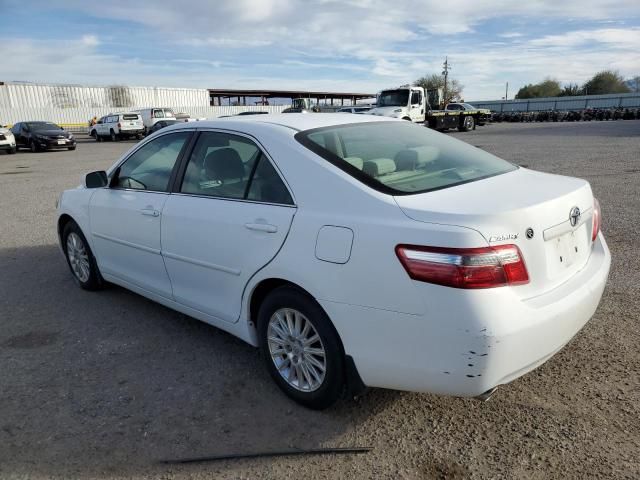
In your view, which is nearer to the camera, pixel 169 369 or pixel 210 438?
pixel 210 438

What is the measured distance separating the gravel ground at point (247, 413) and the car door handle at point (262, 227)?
1029mm

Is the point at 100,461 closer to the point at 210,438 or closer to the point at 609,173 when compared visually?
the point at 210,438

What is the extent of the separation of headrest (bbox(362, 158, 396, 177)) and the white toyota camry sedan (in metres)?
0.01

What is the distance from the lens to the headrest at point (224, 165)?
330 centimetres

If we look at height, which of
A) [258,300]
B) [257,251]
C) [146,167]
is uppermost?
[146,167]

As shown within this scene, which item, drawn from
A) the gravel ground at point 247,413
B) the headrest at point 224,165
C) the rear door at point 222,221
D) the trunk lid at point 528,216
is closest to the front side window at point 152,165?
the rear door at point 222,221

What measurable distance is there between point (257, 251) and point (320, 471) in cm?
120

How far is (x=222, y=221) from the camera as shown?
314 cm

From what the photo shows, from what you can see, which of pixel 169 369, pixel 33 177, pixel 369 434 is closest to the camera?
pixel 369 434

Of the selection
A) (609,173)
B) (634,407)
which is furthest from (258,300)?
(609,173)

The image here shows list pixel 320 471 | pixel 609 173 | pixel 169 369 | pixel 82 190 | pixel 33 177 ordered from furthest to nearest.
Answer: pixel 33 177, pixel 609 173, pixel 82 190, pixel 169 369, pixel 320 471

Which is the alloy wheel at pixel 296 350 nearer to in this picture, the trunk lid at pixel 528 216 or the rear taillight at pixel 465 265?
the rear taillight at pixel 465 265

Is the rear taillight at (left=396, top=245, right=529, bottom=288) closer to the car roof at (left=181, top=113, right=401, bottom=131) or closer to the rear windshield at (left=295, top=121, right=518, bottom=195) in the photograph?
the rear windshield at (left=295, top=121, right=518, bottom=195)

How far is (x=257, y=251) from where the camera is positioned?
2898 mm
